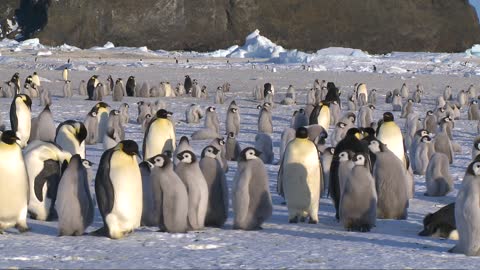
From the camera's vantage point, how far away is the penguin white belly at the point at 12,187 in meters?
7.05

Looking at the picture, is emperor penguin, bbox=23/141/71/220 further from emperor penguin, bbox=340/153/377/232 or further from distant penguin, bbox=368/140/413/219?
distant penguin, bbox=368/140/413/219

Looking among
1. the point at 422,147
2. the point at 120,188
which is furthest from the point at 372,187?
the point at 422,147

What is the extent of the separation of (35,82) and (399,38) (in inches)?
2449

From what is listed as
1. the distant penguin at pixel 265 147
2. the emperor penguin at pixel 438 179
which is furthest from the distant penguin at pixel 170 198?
the distant penguin at pixel 265 147

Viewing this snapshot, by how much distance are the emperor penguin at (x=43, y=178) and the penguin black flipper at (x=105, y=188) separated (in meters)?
0.91

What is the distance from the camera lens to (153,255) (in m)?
6.17

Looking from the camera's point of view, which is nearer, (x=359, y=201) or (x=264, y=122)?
(x=359, y=201)

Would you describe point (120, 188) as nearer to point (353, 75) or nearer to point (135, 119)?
point (135, 119)

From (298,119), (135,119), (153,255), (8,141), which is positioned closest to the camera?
(153,255)

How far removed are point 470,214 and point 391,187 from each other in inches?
70.8

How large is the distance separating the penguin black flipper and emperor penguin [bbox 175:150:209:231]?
2.20 ft

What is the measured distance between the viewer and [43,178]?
304 inches

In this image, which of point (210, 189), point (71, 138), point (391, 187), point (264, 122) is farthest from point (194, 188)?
point (264, 122)

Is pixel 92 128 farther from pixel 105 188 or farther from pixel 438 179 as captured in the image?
pixel 105 188
